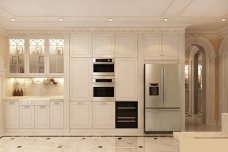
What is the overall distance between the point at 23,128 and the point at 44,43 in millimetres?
2204

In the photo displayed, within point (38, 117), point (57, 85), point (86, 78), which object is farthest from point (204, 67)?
point (38, 117)

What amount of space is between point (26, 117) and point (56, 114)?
75 cm

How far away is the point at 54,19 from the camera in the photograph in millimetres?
6109

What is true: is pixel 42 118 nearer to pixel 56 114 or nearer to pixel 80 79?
pixel 56 114

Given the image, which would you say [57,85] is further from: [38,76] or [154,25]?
[154,25]

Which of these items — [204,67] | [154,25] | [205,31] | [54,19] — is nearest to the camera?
[54,19]

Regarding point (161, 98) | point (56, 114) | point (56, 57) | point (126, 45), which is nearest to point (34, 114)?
point (56, 114)

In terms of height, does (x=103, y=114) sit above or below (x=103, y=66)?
below

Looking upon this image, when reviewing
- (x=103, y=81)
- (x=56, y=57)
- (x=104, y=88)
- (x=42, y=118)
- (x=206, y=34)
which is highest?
(x=206, y=34)

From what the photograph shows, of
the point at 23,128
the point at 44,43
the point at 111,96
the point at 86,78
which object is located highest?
the point at 44,43

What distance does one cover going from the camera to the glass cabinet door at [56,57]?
23.5 ft

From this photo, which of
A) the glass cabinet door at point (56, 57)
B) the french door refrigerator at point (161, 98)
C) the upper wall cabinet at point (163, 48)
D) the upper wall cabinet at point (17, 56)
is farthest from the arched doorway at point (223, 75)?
the upper wall cabinet at point (17, 56)

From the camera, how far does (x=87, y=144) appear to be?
597 centimetres

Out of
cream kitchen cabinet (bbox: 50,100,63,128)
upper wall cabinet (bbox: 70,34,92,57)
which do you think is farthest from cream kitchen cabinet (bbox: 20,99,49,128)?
upper wall cabinet (bbox: 70,34,92,57)
